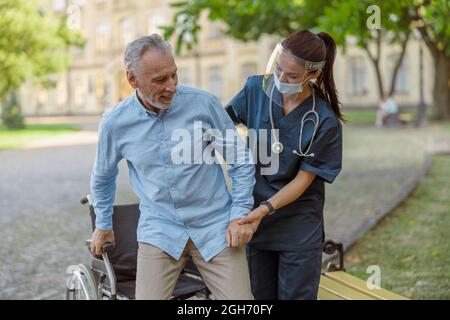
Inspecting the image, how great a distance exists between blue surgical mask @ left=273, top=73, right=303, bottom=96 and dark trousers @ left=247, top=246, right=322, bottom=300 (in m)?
0.75

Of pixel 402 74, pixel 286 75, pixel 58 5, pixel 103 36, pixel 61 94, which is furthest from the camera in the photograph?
pixel 58 5

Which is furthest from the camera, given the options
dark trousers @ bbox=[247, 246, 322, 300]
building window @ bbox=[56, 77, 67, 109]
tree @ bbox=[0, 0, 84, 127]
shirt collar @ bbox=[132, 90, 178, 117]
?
building window @ bbox=[56, 77, 67, 109]

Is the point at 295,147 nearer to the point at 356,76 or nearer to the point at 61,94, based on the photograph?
the point at 356,76

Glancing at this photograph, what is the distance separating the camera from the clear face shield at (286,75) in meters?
3.41

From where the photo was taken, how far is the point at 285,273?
369cm

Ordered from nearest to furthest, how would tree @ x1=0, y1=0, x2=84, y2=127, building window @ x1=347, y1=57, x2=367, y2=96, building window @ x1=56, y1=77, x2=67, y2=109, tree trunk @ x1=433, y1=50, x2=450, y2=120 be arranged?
tree @ x1=0, y1=0, x2=84, y2=127 < tree trunk @ x1=433, y1=50, x2=450, y2=120 < building window @ x1=347, y1=57, x2=367, y2=96 < building window @ x1=56, y1=77, x2=67, y2=109

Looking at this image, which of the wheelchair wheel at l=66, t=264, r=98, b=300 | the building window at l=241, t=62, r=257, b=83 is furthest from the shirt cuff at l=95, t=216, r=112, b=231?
the building window at l=241, t=62, r=257, b=83

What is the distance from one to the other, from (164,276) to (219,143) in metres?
0.60

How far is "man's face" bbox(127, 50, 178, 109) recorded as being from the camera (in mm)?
3059

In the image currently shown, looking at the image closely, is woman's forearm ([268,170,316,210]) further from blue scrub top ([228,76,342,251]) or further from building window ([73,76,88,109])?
building window ([73,76,88,109])

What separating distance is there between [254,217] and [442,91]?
31.0 m

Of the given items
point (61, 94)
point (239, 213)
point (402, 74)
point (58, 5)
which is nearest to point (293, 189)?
point (239, 213)
